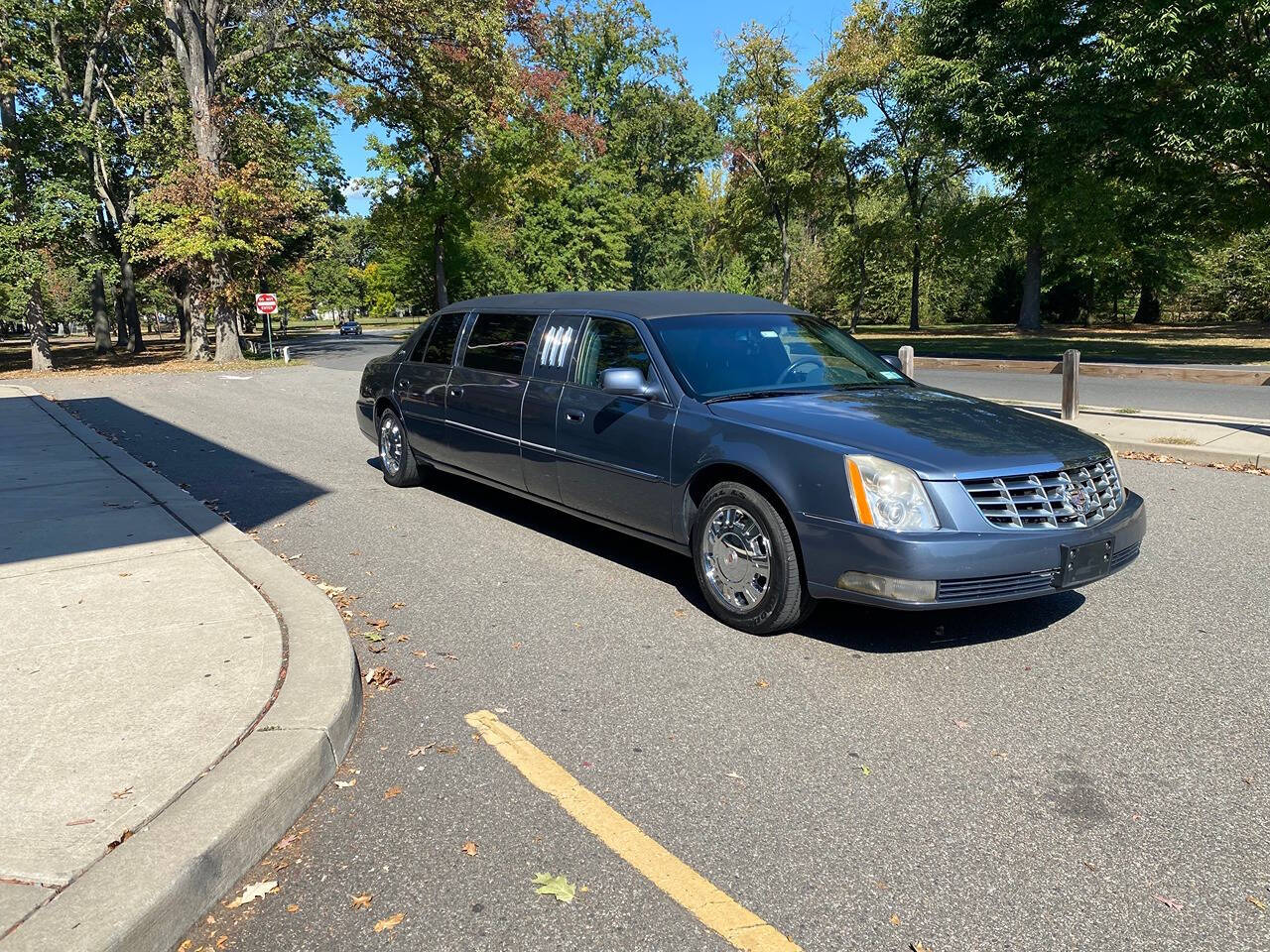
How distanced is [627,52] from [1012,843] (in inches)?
2518

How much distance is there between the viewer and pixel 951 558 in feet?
12.9

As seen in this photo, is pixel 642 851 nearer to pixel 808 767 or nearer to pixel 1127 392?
pixel 808 767

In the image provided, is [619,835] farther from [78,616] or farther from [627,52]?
[627,52]

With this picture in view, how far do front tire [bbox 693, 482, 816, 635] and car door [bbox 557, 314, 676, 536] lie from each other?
0.39 metres

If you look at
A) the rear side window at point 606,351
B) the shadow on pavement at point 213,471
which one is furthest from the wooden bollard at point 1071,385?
the shadow on pavement at point 213,471

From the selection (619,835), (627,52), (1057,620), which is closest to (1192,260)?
(627,52)

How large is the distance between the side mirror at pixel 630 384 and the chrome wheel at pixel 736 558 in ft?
2.89

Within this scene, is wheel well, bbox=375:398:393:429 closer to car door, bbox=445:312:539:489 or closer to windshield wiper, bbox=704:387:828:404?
car door, bbox=445:312:539:489

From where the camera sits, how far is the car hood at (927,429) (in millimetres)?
4156

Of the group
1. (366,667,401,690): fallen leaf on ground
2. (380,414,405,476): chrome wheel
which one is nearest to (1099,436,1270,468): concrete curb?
(380,414,405,476): chrome wheel

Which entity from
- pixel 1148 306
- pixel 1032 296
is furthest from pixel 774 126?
pixel 1148 306

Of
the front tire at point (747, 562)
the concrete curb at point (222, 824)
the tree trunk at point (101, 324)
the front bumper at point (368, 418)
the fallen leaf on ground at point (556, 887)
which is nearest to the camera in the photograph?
the concrete curb at point (222, 824)

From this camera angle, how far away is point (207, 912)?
8.52 feet

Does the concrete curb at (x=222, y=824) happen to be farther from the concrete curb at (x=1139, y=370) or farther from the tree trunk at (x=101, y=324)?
the tree trunk at (x=101, y=324)
